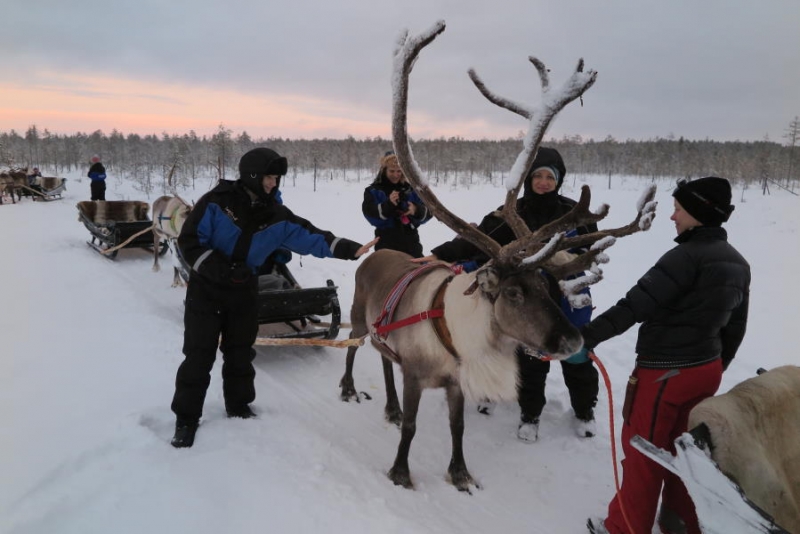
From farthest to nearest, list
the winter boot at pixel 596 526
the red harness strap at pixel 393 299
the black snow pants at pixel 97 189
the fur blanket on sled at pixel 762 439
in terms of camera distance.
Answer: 1. the black snow pants at pixel 97 189
2. the red harness strap at pixel 393 299
3. the winter boot at pixel 596 526
4. the fur blanket on sled at pixel 762 439

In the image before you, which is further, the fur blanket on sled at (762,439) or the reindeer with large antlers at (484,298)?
the reindeer with large antlers at (484,298)

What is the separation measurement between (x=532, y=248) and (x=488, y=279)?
0.48 m

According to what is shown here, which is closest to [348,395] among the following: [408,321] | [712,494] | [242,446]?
[242,446]

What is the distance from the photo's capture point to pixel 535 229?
374 centimetres

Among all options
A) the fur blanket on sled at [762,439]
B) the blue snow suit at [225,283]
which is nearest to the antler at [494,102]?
the fur blanket on sled at [762,439]

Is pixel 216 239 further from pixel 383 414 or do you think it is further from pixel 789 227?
pixel 789 227

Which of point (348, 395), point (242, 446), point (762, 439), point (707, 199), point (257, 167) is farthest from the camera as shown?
point (348, 395)

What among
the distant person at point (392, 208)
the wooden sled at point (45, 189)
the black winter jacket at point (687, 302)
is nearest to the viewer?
the black winter jacket at point (687, 302)

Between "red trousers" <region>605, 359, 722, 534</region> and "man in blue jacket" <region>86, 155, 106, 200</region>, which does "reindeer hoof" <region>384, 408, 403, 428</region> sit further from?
"man in blue jacket" <region>86, 155, 106, 200</region>

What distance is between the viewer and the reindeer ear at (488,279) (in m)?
2.50

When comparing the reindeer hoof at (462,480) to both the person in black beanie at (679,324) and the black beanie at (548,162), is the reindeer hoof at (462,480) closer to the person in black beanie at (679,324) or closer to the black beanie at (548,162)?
the person in black beanie at (679,324)

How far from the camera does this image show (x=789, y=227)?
17.2 m

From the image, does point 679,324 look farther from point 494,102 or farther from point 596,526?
point 494,102

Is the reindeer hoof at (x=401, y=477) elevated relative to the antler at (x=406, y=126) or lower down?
lower down
